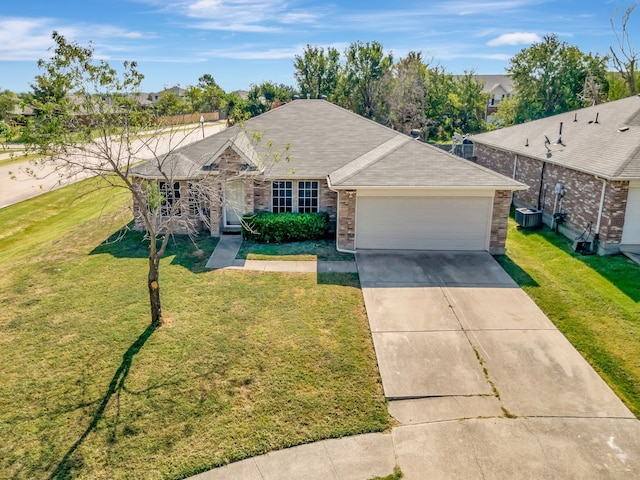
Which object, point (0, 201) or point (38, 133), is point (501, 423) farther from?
point (0, 201)

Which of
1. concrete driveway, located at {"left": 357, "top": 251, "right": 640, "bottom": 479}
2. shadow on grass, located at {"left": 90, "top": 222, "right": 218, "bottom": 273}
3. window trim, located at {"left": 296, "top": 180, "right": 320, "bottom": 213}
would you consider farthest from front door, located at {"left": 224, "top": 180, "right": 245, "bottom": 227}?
concrete driveway, located at {"left": 357, "top": 251, "right": 640, "bottom": 479}

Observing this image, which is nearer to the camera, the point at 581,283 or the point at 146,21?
the point at 581,283

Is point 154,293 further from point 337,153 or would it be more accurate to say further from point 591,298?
point 591,298

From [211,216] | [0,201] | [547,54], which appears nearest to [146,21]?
[211,216]

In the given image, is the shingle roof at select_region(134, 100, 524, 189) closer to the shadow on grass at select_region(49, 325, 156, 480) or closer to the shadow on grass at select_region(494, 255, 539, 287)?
the shadow on grass at select_region(494, 255, 539, 287)

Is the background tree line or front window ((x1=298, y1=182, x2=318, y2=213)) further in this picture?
the background tree line

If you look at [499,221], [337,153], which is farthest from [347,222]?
[499,221]

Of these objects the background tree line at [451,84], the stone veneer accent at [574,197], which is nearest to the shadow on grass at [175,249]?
the stone veneer accent at [574,197]
